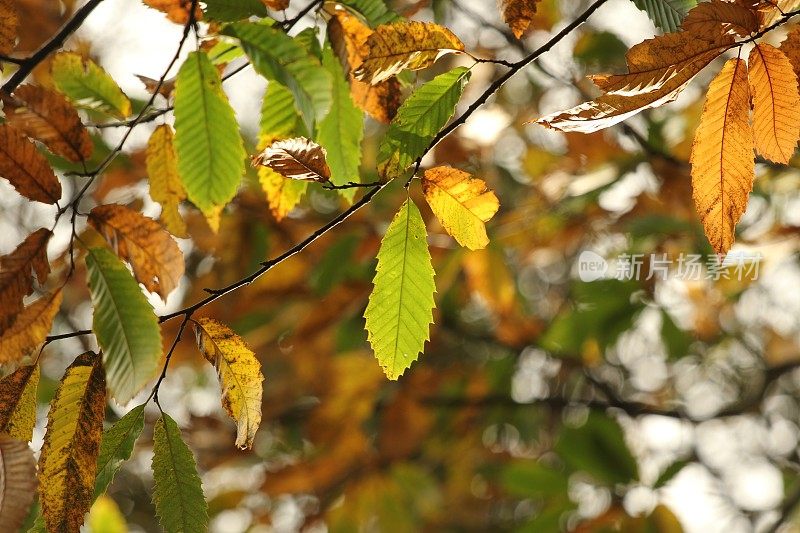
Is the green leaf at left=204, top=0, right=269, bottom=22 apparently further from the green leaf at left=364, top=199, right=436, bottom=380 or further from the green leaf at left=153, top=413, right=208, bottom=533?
the green leaf at left=153, top=413, right=208, bottom=533

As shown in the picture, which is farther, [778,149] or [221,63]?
[221,63]

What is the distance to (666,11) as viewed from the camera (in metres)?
0.54

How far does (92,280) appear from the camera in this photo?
1.65 ft

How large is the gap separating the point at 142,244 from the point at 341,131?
0.20 meters

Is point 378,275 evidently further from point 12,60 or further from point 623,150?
point 623,150

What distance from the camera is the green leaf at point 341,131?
65 cm

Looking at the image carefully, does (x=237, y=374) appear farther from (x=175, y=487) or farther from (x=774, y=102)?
(x=774, y=102)

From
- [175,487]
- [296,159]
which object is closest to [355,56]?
[296,159]

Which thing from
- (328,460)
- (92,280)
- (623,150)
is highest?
(92,280)

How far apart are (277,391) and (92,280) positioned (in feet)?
6.60

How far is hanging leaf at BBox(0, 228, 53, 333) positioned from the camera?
0.50m

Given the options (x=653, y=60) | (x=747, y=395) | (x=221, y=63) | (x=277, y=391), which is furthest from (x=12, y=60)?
(x=747, y=395)

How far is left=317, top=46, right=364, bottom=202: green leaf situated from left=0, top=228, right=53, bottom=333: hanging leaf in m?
0.24

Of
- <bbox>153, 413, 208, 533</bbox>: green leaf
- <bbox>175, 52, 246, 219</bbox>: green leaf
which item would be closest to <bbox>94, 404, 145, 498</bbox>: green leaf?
<bbox>153, 413, 208, 533</bbox>: green leaf
